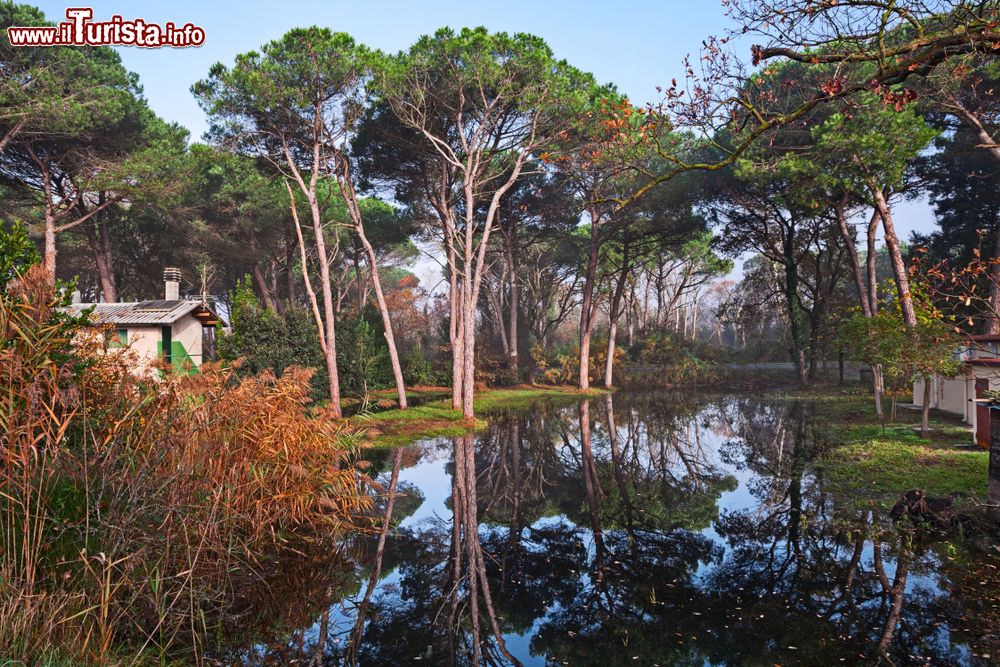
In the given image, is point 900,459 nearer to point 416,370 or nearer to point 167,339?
point 167,339

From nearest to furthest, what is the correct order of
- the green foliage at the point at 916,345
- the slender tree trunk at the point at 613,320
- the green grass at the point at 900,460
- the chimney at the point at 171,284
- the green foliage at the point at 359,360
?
the green grass at the point at 900,460
the green foliage at the point at 916,345
the chimney at the point at 171,284
the green foliage at the point at 359,360
the slender tree trunk at the point at 613,320

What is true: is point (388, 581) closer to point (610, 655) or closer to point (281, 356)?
point (610, 655)

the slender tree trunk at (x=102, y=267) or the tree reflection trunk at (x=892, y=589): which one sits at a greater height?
the slender tree trunk at (x=102, y=267)

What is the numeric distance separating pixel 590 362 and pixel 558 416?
13161mm

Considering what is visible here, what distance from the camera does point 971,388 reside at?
17.1 metres

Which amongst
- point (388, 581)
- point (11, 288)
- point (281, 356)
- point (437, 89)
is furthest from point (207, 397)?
point (437, 89)

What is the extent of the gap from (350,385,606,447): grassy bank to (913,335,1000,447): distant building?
506 inches

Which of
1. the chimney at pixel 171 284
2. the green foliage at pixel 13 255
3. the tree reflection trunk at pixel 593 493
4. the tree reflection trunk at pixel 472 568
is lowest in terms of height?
the tree reflection trunk at pixel 472 568

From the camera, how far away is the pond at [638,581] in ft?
16.6

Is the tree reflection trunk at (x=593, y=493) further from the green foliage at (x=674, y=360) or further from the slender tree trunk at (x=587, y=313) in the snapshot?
the green foliage at (x=674, y=360)

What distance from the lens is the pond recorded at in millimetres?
5051

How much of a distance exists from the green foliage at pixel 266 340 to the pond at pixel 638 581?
10224 millimetres

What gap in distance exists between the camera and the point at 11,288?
507cm

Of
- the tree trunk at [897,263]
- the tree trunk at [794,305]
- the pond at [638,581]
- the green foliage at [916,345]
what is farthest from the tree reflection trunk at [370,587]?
the tree trunk at [794,305]
